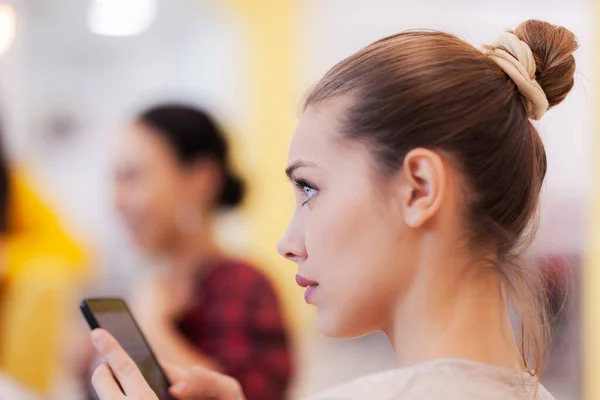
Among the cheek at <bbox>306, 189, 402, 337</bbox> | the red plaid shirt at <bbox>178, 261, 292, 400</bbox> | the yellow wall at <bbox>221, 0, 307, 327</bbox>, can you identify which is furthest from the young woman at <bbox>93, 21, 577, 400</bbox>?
the yellow wall at <bbox>221, 0, 307, 327</bbox>

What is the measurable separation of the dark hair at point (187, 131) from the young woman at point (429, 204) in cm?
135

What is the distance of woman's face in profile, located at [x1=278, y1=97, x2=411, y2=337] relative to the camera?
2.32 ft

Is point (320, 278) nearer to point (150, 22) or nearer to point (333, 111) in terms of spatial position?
point (333, 111)

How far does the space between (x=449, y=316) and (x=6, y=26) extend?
10.7ft

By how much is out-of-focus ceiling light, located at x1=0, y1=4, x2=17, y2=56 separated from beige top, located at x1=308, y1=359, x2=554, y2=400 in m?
3.23

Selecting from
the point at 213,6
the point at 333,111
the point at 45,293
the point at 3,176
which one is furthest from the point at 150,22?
the point at 333,111

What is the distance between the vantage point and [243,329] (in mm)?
1926

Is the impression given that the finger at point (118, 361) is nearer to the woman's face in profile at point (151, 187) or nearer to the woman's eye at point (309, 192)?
the woman's eye at point (309, 192)

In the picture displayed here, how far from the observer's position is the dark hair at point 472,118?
0.70m

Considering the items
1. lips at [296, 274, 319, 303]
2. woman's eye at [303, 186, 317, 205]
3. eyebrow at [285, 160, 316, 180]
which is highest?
eyebrow at [285, 160, 316, 180]

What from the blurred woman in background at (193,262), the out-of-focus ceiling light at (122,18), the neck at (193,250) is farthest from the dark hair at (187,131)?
the out-of-focus ceiling light at (122,18)

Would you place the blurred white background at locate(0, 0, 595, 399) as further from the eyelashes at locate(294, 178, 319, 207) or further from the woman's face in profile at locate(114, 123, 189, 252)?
the eyelashes at locate(294, 178, 319, 207)

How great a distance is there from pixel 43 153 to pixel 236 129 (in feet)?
2.86

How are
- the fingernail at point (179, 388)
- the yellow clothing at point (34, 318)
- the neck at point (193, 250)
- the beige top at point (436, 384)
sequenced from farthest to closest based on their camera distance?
the neck at point (193, 250)
the yellow clothing at point (34, 318)
the fingernail at point (179, 388)
the beige top at point (436, 384)
